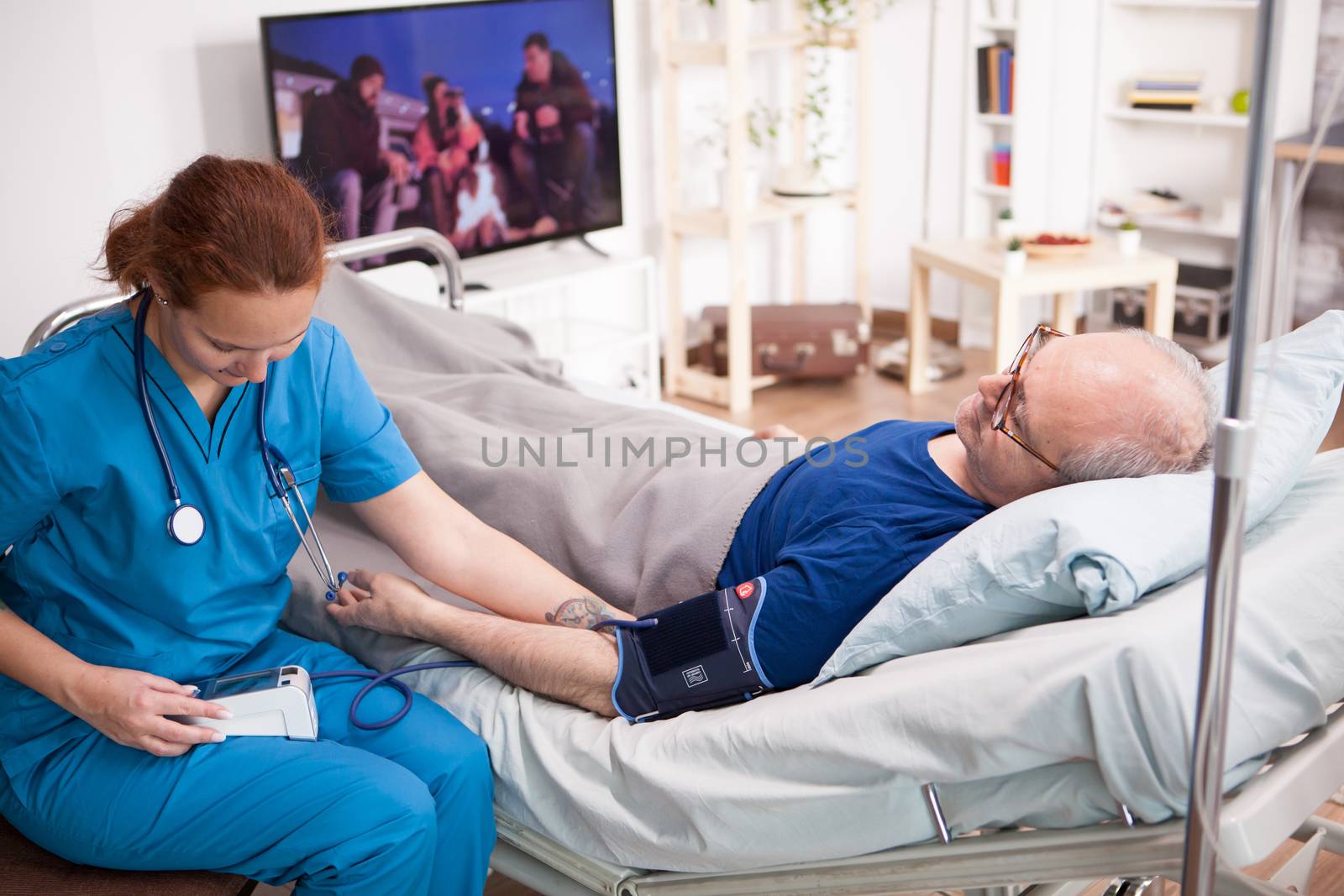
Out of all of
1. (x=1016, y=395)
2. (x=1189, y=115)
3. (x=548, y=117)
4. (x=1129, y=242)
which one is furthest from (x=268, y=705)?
(x=1189, y=115)

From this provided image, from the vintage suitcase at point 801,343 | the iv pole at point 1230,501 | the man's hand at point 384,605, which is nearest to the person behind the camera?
the iv pole at point 1230,501

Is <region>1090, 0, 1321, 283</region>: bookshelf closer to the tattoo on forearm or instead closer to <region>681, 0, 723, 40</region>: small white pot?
<region>681, 0, 723, 40</region>: small white pot

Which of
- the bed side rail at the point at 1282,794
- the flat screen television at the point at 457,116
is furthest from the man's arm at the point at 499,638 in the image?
the flat screen television at the point at 457,116

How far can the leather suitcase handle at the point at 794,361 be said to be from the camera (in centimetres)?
400

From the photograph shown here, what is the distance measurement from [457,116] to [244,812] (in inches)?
96.5

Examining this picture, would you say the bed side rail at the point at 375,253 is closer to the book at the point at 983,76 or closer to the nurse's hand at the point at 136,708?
the nurse's hand at the point at 136,708

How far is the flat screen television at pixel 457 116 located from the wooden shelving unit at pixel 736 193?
247 millimetres

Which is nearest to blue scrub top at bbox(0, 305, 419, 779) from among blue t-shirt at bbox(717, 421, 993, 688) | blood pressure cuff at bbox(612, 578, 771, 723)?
blood pressure cuff at bbox(612, 578, 771, 723)

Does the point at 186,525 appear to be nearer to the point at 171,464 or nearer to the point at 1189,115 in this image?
the point at 171,464

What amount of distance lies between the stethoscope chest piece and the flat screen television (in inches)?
72.3

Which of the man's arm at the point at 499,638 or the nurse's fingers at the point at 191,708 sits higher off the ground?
the nurse's fingers at the point at 191,708

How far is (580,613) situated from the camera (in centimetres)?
156

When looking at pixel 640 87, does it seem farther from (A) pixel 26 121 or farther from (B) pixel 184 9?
(A) pixel 26 121

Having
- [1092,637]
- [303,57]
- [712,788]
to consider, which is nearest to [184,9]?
[303,57]
